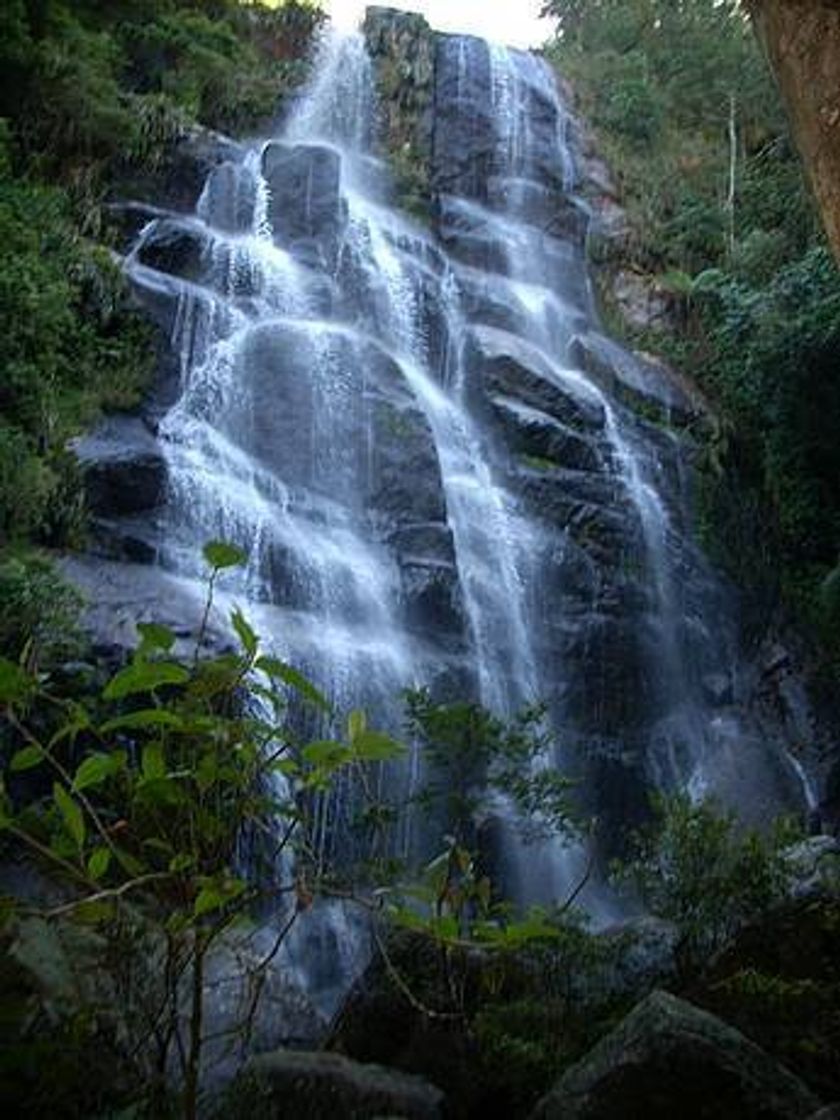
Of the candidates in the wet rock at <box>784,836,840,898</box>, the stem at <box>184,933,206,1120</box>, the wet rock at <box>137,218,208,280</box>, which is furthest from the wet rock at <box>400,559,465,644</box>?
the stem at <box>184,933,206,1120</box>

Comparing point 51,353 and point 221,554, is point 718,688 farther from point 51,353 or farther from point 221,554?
point 221,554

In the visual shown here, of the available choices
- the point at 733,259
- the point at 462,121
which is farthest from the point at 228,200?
the point at 733,259

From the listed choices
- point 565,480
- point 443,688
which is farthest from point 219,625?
point 565,480

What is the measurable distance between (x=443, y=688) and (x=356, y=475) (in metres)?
3.19

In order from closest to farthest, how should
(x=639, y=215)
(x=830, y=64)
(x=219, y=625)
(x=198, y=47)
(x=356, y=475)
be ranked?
(x=830, y=64), (x=219, y=625), (x=356, y=475), (x=198, y=47), (x=639, y=215)

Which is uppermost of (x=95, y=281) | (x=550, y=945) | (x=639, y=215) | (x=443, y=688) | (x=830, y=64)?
(x=639, y=215)

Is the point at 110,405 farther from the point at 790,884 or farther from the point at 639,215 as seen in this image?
the point at 639,215

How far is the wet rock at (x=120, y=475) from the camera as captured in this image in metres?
11.1

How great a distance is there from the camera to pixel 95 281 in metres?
13.3

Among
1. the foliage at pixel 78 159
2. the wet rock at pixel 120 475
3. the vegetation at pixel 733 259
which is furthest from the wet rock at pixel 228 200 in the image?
the vegetation at pixel 733 259

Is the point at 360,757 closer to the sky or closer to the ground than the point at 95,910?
closer to the sky

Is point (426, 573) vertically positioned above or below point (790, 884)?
above

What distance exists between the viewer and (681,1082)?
427 cm

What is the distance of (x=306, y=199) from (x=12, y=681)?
52.9 feet
